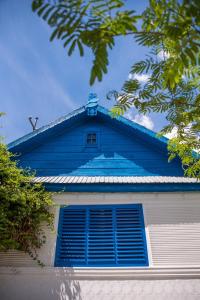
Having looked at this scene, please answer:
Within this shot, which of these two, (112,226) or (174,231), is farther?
(112,226)

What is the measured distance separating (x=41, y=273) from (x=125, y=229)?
2.32 meters

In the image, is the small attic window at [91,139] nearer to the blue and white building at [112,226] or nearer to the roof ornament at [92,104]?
the blue and white building at [112,226]

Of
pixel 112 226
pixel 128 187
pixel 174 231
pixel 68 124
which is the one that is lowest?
pixel 174 231

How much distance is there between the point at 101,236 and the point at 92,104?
16.6 feet

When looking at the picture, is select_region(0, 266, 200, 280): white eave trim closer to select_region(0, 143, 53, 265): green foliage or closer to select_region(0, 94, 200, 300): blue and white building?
select_region(0, 94, 200, 300): blue and white building

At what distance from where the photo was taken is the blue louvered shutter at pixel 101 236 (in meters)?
5.67

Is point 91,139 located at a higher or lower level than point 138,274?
higher

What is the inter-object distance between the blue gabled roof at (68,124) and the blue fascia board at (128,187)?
6.29 feet

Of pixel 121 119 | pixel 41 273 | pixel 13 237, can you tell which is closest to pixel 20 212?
pixel 13 237

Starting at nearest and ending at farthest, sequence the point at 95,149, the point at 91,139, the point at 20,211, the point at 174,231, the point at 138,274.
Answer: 1. the point at 138,274
2. the point at 20,211
3. the point at 174,231
4. the point at 95,149
5. the point at 91,139

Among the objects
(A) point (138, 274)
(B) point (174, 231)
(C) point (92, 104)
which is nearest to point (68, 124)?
(C) point (92, 104)

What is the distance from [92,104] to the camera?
8.98m

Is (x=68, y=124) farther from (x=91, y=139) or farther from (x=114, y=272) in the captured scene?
(x=114, y=272)

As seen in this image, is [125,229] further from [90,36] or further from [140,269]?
[90,36]
